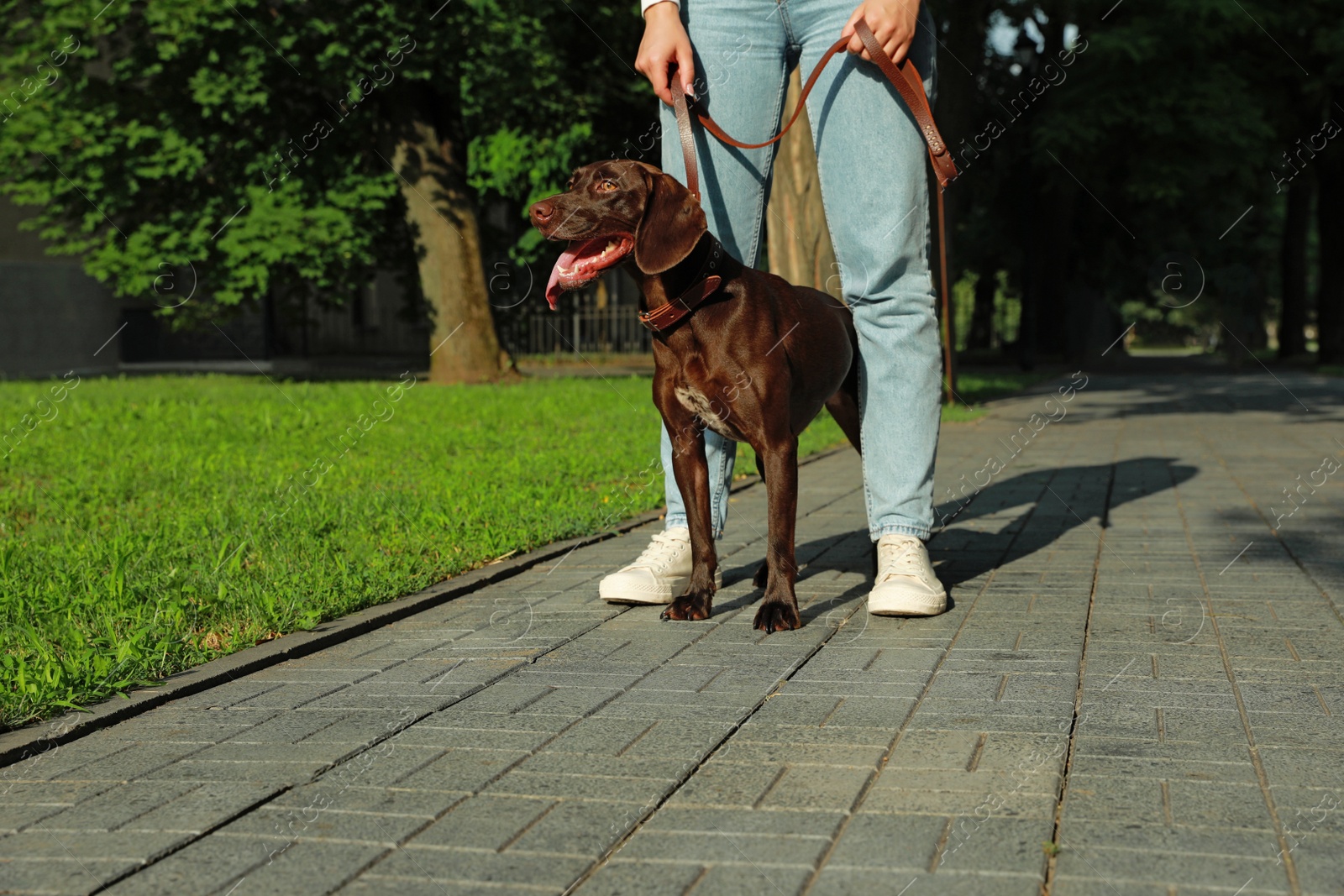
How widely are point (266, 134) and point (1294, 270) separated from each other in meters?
23.9

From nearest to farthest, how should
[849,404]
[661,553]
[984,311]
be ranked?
[661,553] → [849,404] → [984,311]

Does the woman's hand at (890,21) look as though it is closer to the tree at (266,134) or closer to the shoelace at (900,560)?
the shoelace at (900,560)

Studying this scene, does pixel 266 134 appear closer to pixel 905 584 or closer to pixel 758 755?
pixel 905 584

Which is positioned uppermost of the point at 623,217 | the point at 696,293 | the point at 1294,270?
the point at 1294,270

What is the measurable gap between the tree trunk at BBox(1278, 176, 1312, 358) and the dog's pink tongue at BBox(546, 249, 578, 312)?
3025cm

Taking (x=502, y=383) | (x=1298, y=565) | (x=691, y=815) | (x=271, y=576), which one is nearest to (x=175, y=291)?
(x=502, y=383)

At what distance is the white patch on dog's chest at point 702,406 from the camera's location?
13.1ft

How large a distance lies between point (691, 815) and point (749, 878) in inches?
11.7

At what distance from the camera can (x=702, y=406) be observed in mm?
4027

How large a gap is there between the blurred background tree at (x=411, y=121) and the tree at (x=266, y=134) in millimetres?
34

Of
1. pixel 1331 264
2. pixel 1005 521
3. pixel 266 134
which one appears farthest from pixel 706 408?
pixel 1331 264

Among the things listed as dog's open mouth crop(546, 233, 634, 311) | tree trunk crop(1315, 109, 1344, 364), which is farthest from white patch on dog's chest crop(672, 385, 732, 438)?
tree trunk crop(1315, 109, 1344, 364)

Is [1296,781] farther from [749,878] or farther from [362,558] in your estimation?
[362,558]

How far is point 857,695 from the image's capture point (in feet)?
10.6
